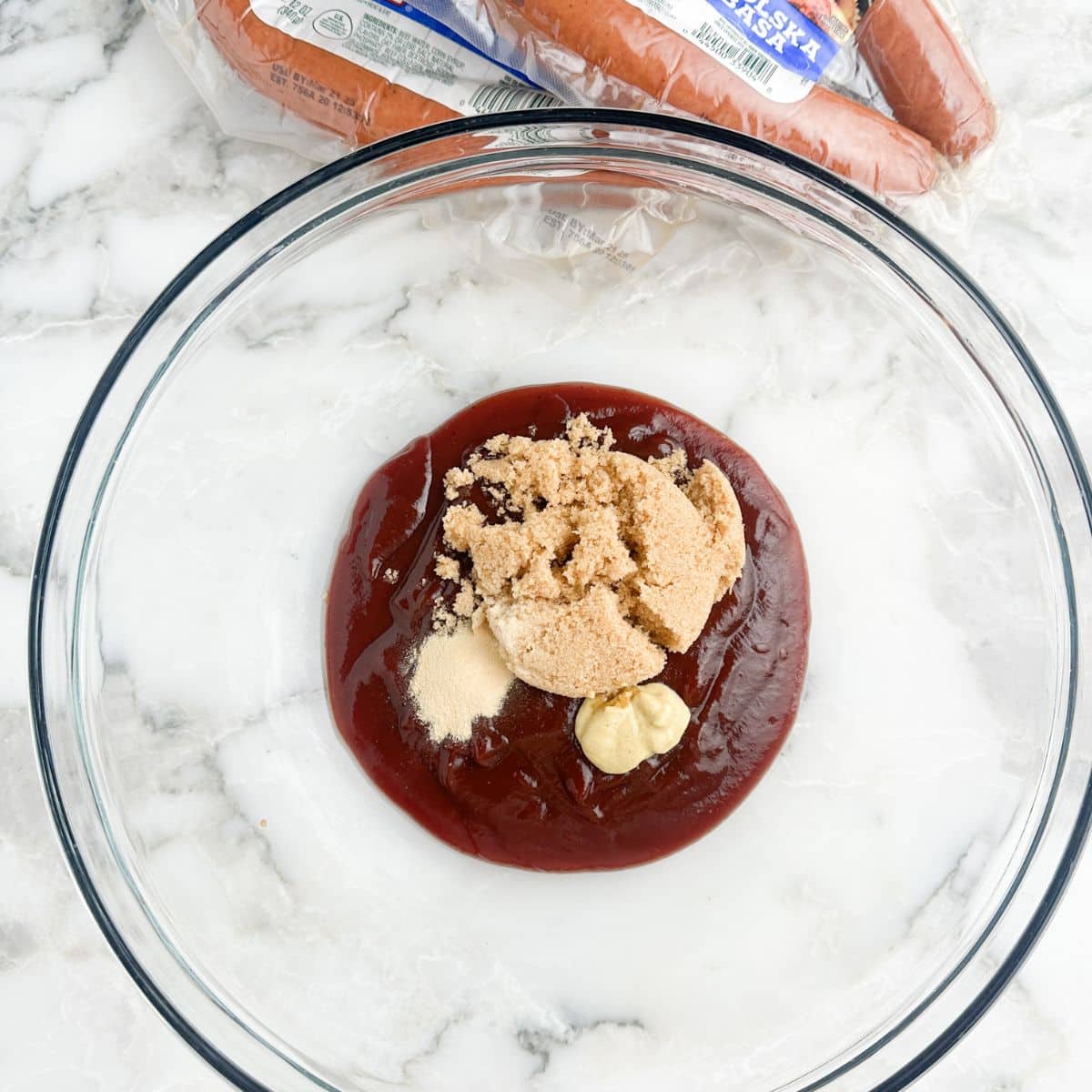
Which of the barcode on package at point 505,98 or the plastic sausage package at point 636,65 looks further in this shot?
the barcode on package at point 505,98

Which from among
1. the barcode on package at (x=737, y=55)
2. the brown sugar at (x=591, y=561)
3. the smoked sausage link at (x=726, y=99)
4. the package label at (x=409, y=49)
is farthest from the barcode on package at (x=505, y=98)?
the brown sugar at (x=591, y=561)

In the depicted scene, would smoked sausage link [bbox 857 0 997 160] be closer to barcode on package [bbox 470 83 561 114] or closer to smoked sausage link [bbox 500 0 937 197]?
smoked sausage link [bbox 500 0 937 197]

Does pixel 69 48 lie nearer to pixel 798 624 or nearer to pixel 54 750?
pixel 54 750

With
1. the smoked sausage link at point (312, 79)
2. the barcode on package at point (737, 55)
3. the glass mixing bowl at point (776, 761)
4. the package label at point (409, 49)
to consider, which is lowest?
the glass mixing bowl at point (776, 761)

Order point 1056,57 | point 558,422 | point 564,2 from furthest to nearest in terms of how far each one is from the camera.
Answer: point 1056,57 < point 558,422 < point 564,2

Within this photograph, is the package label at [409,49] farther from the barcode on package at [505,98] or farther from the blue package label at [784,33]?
the blue package label at [784,33]

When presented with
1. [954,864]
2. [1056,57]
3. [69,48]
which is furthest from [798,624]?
[69,48]
